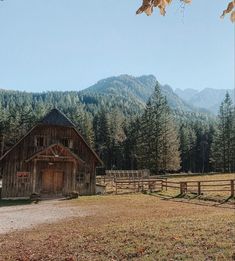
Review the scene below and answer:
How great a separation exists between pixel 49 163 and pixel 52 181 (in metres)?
1.77

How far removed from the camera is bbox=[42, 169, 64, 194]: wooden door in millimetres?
33625

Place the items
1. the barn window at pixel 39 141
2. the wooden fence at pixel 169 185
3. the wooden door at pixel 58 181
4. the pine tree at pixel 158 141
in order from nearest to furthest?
1. the wooden fence at pixel 169 185
2. the barn window at pixel 39 141
3. the wooden door at pixel 58 181
4. the pine tree at pixel 158 141

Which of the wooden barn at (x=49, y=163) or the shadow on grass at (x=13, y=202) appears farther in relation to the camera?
the wooden barn at (x=49, y=163)

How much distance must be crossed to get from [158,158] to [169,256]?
57521 mm

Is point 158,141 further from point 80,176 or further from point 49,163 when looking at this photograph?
point 49,163

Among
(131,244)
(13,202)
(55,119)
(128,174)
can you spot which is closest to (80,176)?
(55,119)

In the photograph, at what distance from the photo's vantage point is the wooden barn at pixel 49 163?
3266 cm

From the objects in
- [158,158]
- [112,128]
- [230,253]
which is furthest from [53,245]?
[112,128]

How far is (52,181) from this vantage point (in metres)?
33.9

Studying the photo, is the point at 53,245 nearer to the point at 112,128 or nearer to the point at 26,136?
the point at 26,136

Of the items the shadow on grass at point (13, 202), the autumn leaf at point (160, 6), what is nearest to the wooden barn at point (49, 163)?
the shadow on grass at point (13, 202)

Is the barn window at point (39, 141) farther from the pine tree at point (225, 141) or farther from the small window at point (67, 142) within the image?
the pine tree at point (225, 141)

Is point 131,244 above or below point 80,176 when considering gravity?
below

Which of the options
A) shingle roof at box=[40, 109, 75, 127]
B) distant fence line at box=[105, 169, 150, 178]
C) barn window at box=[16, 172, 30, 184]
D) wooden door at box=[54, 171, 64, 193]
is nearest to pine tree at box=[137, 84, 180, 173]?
distant fence line at box=[105, 169, 150, 178]
